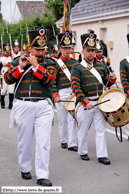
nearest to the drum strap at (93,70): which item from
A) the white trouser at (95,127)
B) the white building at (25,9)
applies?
the white trouser at (95,127)

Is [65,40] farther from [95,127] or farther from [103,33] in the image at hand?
[103,33]

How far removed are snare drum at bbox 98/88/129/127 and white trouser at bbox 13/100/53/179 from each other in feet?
3.63

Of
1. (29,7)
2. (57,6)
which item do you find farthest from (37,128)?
→ (29,7)

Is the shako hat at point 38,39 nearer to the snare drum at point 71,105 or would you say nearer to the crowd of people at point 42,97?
the crowd of people at point 42,97

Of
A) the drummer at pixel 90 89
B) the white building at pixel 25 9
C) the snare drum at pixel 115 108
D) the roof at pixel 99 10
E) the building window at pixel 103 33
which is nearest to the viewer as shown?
the snare drum at pixel 115 108

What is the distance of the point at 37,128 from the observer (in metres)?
5.77

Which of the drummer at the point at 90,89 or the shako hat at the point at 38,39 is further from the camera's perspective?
the drummer at the point at 90,89

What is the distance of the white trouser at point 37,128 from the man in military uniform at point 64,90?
6.44ft

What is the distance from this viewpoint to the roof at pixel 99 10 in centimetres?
2160

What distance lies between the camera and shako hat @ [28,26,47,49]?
573 centimetres

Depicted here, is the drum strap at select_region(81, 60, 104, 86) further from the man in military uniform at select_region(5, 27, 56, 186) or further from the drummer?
the man in military uniform at select_region(5, 27, 56, 186)

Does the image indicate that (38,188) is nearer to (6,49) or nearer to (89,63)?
(89,63)

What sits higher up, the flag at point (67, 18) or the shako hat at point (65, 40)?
the flag at point (67, 18)

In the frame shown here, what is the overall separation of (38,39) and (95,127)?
199 centimetres
